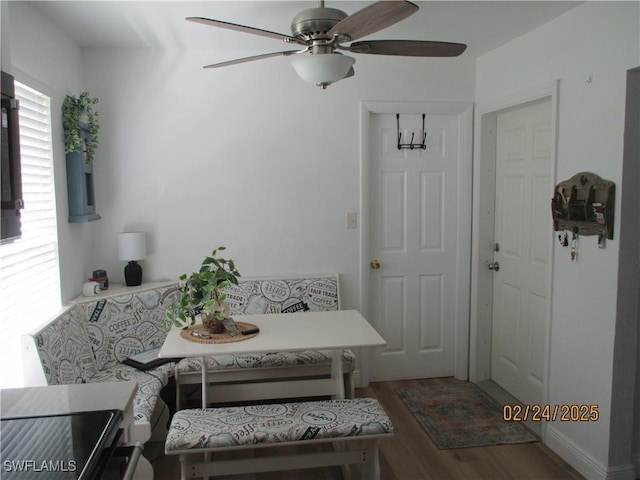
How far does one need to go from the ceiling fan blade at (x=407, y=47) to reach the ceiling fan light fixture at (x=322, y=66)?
6.3 inches

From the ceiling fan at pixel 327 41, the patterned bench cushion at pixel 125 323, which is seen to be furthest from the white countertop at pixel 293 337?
the ceiling fan at pixel 327 41

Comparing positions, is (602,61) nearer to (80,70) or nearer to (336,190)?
(336,190)

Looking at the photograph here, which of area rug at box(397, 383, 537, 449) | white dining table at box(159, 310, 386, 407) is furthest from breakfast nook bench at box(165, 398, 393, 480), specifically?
area rug at box(397, 383, 537, 449)

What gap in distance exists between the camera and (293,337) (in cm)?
256

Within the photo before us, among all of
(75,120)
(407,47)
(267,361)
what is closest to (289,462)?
(267,361)

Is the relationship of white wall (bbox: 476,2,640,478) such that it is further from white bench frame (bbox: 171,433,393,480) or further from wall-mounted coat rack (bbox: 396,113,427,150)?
white bench frame (bbox: 171,433,393,480)

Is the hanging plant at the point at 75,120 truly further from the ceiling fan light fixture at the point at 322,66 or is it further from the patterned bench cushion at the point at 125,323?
the ceiling fan light fixture at the point at 322,66

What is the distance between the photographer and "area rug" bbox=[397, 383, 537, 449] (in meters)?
3.04

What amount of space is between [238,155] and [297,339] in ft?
5.25

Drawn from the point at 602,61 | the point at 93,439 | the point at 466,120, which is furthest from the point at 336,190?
the point at 93,439

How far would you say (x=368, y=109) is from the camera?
3.68 metres

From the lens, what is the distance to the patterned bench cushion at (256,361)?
3.15m

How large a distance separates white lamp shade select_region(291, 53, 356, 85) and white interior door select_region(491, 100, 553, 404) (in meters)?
1.55
